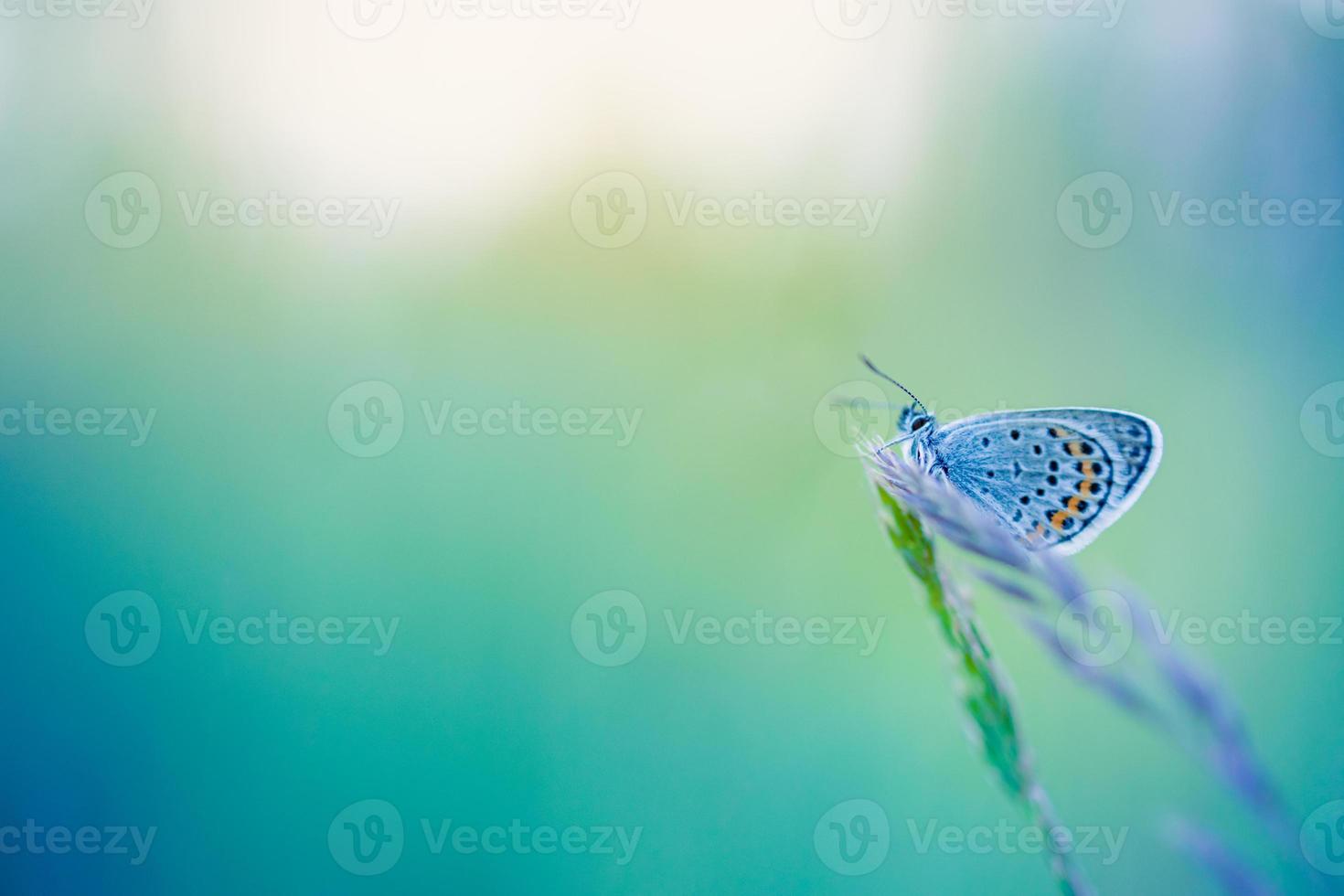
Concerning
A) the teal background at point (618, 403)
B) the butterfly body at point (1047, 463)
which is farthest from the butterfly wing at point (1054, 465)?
the teal background at point (618, 403)

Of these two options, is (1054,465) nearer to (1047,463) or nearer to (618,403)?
(1047,463)

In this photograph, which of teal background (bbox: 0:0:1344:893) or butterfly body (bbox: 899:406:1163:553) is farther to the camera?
teal background (bbox: 0:0:1344:893)

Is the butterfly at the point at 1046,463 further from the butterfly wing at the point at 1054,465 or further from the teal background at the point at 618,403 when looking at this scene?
the teal background at the point at 618,403

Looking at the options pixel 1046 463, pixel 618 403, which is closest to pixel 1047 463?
Result: pixel 1046 463

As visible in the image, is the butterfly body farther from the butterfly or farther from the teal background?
the teal background

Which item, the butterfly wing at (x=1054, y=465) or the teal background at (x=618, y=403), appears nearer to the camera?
the butterfly wing at (x=1054, y=465)

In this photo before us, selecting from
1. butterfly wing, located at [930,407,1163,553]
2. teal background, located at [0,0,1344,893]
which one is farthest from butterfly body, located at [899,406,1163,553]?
teal background, located at [0,0,1344,893]

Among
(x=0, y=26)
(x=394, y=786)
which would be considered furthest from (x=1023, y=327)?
(x=0, y=26)
